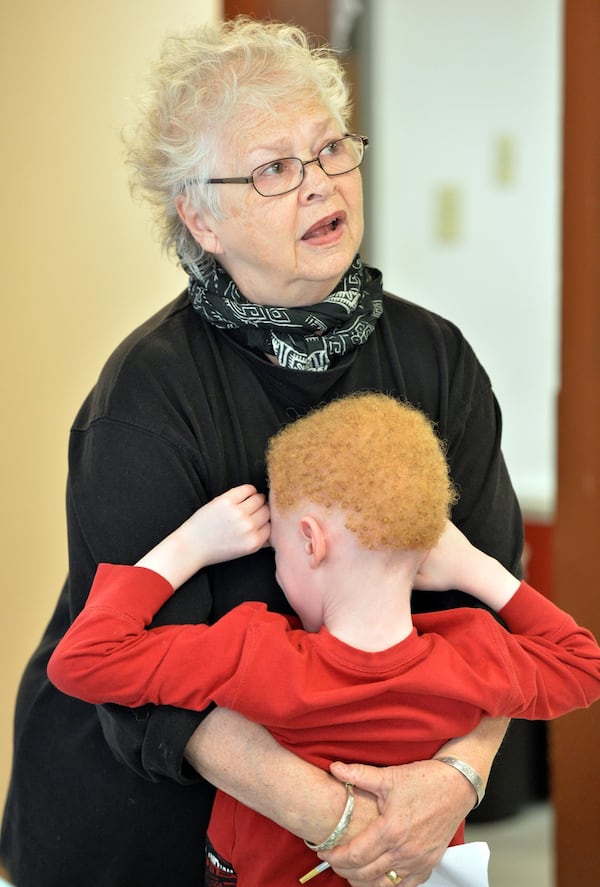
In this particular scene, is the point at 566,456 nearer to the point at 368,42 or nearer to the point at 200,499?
the point at 200,499

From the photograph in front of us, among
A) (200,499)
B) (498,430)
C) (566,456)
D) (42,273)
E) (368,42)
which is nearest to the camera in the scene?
(200,499)

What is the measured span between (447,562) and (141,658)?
0.45 m

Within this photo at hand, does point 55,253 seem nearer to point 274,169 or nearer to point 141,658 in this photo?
point 274,169

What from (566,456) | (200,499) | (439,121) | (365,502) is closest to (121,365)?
(200,499)

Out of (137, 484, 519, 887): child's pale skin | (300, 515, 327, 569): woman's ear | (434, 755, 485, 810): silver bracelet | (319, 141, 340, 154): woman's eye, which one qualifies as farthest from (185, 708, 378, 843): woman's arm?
(319, 141, 340, 154): woman's eye

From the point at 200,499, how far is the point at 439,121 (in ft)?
11.5

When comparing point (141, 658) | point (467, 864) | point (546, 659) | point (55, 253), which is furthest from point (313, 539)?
point (55, 253)

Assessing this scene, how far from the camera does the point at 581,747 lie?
2.50 meters

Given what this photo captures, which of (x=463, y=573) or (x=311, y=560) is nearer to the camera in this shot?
(x=311, y=560)

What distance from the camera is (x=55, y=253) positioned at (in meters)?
2.86

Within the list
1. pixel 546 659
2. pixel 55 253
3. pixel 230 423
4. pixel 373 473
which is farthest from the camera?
pixel 55 253

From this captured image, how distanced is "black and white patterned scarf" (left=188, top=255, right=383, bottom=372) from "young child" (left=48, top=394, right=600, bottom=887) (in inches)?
5.1

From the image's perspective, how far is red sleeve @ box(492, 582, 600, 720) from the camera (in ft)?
4.64

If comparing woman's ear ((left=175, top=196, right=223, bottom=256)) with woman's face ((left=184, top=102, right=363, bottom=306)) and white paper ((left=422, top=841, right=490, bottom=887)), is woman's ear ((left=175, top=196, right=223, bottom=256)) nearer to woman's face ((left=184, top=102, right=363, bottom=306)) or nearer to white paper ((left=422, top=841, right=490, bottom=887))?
woman's face ((left=184, top=102, right=363, bottom=306))
